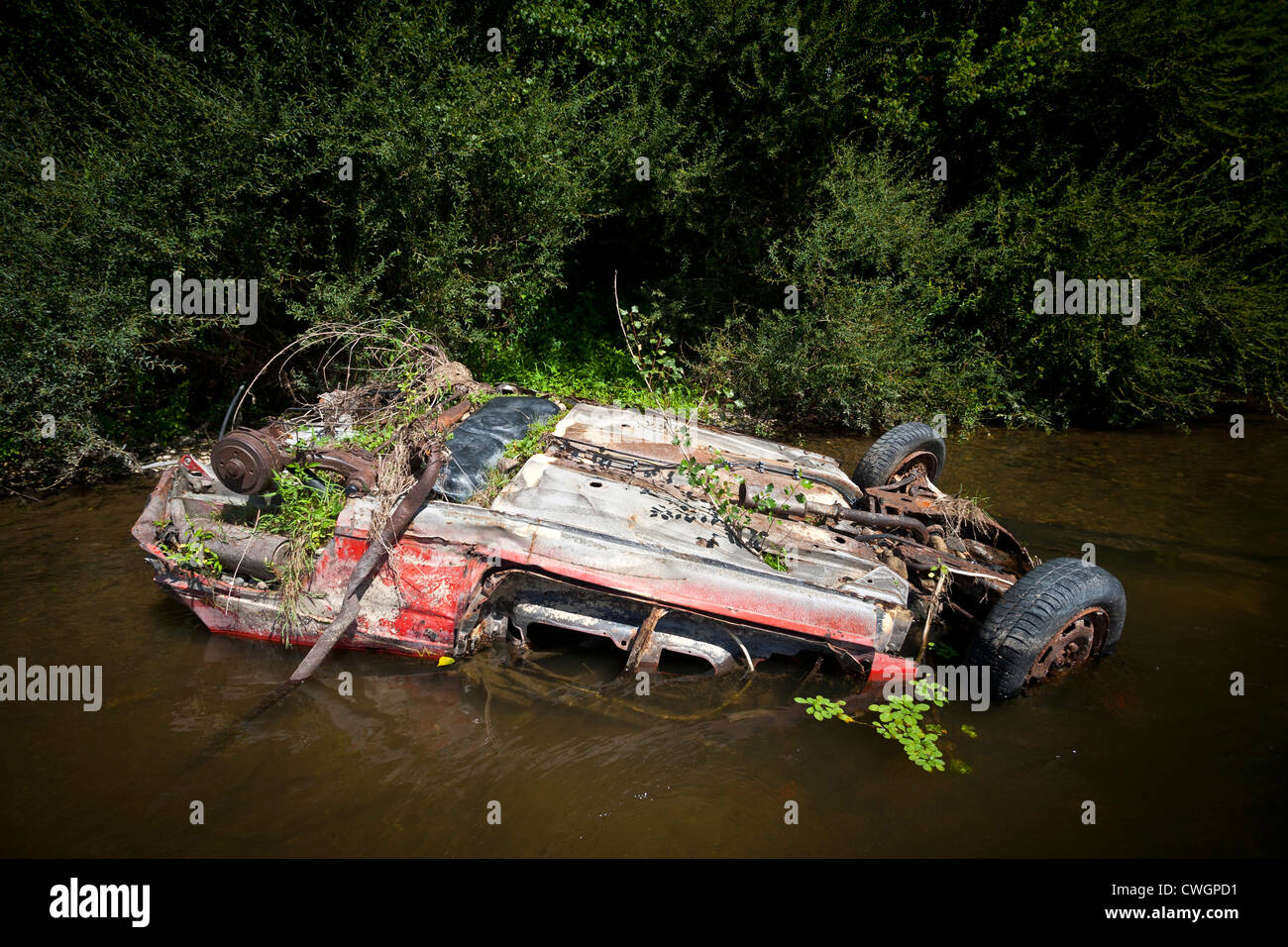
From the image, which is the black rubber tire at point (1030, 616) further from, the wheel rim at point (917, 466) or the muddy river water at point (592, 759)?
the wheel rim at point (917, 466)

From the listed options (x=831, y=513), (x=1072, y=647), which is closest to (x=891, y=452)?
(x=831, y=513)

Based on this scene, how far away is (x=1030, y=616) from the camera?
12.2 ft

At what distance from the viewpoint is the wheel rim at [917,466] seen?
5732 millimetres

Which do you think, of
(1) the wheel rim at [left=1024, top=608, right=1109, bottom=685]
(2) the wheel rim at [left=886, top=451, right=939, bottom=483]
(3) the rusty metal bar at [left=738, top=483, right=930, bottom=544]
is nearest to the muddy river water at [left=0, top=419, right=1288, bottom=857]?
(1) the wheel rim at [left=1024, top=608, right=1109, bottom=685]

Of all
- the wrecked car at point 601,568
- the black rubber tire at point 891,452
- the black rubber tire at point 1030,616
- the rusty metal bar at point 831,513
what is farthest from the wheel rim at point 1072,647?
the black rubber tire at point 891,452

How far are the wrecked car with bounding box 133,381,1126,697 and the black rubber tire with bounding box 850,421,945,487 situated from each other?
0.66 metres

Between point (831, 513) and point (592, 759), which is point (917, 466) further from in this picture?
point (592, 759)

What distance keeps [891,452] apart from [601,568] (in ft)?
9.44

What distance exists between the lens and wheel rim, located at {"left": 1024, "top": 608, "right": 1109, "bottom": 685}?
394 cm

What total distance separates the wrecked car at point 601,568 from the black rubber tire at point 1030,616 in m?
0.01

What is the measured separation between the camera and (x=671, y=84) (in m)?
9.70
